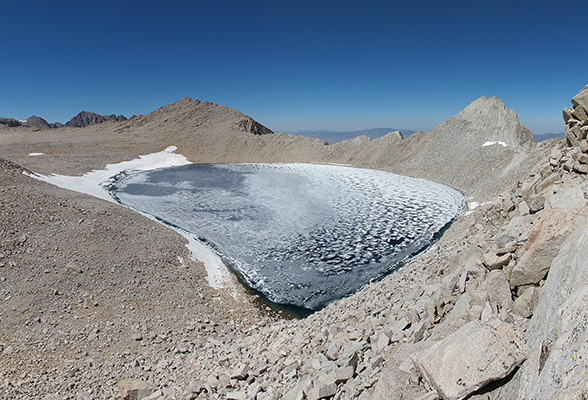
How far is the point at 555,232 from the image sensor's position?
207 inches

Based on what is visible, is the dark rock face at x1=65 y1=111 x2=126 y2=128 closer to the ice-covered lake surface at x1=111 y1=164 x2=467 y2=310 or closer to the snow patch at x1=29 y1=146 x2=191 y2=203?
the snow patch at x1=29 y1=146 x2=191 y2=203

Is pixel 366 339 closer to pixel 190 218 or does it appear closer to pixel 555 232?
pixel 555 232

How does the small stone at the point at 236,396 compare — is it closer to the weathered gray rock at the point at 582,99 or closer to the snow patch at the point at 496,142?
the weathered gray rock at the point at 582,99

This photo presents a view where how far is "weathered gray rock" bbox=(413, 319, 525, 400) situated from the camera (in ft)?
13.3

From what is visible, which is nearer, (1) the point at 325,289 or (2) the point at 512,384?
(2) the point at 512,384

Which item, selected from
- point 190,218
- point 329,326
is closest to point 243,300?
point 329,326

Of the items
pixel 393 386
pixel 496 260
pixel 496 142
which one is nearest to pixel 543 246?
pixel 496 260

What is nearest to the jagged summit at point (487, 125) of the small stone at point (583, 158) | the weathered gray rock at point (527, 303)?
the small stone at point (583, 158)

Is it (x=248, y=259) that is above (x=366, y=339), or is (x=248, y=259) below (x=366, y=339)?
below

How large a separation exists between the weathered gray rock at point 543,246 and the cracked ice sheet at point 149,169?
1226 cm

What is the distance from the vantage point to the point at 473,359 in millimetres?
4227

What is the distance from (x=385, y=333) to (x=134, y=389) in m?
6.01

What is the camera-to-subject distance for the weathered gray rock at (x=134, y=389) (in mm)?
7945

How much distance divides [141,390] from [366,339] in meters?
5.45
